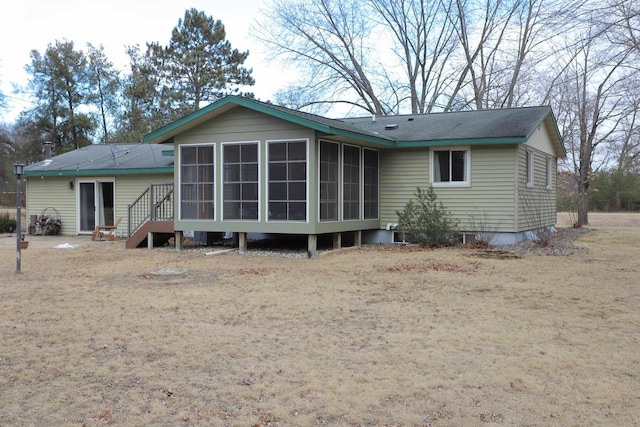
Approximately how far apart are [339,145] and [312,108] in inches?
722

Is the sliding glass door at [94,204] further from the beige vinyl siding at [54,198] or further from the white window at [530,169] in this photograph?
the white window at [530,169]

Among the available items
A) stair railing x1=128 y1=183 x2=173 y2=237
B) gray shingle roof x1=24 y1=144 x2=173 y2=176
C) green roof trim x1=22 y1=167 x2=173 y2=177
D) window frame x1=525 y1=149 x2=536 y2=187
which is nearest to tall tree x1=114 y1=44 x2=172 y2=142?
gray shingle roof x1=24 y1=144 x2=173 y2=176

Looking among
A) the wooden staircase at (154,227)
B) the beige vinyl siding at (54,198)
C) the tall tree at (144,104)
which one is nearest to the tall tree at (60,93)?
the tall tree at (144,104)

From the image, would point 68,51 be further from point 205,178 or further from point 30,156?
point 205,178

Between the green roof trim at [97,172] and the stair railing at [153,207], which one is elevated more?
the green roof trim at [97,172]

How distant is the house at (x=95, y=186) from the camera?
706 inches

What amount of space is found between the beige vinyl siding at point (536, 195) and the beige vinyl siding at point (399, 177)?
2.32 meters

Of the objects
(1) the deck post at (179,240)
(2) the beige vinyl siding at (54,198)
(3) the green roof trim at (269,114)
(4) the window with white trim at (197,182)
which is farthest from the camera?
(2) the beige vinyl siding at (54,198)

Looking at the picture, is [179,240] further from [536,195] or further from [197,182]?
[536,195]

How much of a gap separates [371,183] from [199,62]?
2357cm

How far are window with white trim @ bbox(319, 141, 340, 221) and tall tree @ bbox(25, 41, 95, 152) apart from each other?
2734cm

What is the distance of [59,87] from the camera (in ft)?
117

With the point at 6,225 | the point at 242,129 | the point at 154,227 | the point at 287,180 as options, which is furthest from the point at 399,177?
the point at 6,225

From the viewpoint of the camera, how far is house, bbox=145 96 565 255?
1227cm
